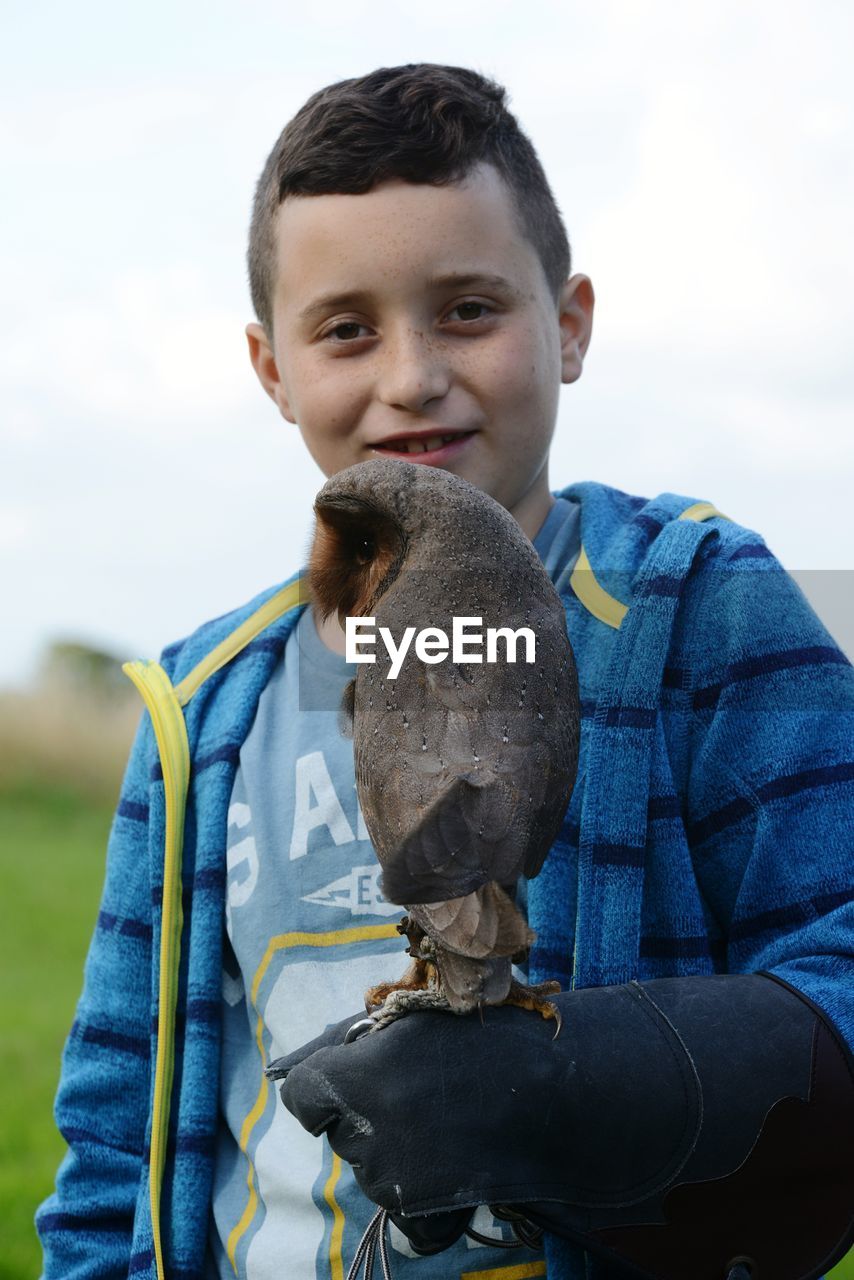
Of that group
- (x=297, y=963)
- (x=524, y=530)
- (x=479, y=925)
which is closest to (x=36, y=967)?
(x=297, y=963)

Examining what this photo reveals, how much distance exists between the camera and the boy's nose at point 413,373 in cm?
225

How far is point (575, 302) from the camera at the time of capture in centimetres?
273

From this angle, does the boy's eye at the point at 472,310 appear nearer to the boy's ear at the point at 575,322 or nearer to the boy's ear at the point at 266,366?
the boy's ear at the point at 575,322

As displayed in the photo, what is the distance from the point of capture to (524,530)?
2.59 m

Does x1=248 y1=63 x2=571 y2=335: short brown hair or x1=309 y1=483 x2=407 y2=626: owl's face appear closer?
x1=309 y1=483 x2=407 y2=626: owl's face

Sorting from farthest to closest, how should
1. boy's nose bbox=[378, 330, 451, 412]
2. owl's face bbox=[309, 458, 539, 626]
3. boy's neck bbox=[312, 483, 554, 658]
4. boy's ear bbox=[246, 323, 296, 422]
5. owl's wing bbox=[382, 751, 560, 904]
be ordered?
boy's ear bbox=[246, 323, 296, 422], boy's neck bbox=[312, 483, 554, 658], boy's nose bbox=[378, 330, 451, 412], owl's face bbox=[309, 458, 539, 626], owl's wing bbox=[382, 751, 560, 904]

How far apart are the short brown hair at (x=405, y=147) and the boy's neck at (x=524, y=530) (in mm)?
413

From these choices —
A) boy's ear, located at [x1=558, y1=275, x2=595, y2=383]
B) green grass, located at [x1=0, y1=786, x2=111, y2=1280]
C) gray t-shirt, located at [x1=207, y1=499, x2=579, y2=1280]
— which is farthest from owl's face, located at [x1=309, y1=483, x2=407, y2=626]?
green grass, located at [x1=0, y1=786, x2=111, y2=1280]

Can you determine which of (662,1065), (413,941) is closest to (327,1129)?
(413,941)

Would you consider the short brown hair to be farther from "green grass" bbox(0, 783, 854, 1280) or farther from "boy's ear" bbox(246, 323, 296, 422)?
"green grass" bbox(0, 783, 854, 1280)

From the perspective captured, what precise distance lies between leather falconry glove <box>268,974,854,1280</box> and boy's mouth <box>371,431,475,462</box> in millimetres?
943

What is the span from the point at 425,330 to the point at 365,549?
522 millimetres

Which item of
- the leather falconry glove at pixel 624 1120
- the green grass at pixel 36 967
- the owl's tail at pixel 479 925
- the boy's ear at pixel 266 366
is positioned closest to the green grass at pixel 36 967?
the green grass at pixel 36 967

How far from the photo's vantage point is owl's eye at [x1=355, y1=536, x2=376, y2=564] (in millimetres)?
1945
